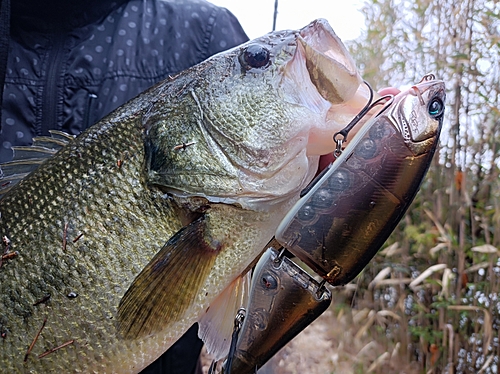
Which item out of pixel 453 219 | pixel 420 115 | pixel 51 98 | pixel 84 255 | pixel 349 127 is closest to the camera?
pixel 420 115

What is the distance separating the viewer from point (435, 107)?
100 centimetres

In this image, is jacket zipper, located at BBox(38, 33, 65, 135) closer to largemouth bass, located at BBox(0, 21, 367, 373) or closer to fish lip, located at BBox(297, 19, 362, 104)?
largemouth bass, located at BBox(0, 21, 367, 373)

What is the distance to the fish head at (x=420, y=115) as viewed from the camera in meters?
0.98

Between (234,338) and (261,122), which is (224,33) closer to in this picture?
(261,122)

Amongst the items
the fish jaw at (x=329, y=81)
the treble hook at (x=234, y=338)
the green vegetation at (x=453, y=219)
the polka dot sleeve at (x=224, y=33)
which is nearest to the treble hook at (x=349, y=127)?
the fish jaw at (x=329, y=81)

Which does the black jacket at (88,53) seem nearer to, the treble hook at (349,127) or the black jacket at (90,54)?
the black jacket at (90,54)

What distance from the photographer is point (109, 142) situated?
1.30 m

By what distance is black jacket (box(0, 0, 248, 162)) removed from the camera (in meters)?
1.88

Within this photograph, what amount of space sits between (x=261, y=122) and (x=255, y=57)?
187 mm

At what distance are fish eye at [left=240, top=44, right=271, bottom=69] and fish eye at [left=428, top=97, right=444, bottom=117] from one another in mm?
458

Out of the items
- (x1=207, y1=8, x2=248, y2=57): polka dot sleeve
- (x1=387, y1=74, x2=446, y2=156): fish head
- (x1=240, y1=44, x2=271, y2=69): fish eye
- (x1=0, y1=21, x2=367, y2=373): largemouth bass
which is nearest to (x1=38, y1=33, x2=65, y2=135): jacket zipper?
(x1=207, y1=8, x2=248, y2=57): polka dot sleeve

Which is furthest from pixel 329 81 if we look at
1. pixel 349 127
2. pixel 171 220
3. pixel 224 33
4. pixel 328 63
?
pixel 224 33

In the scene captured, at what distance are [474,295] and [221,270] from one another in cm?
286

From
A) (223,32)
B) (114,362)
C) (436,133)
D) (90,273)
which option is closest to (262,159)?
(436,133)
